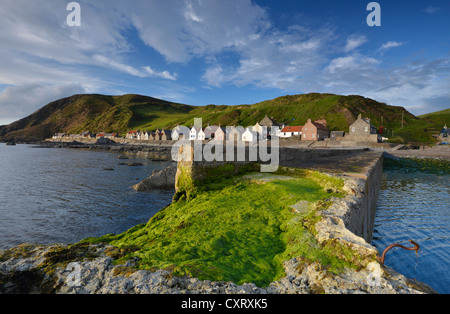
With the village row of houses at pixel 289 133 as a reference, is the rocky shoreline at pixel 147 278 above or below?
below

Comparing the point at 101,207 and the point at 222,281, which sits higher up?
the point at 222,281

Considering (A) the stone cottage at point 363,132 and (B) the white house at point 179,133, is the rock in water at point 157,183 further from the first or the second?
(B) the white house at point 179,133

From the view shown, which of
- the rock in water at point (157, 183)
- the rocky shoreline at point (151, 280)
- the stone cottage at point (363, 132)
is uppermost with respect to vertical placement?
the stone cottage at point (363, 132)

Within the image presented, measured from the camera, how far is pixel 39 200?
1692cm

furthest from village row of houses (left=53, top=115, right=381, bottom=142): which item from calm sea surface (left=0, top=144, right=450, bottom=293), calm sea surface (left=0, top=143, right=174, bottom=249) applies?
calm sea surface (left=0, top=143, right=174, bottom=249)

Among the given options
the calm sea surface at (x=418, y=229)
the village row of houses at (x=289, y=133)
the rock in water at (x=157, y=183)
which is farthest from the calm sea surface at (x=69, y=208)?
the village row of houses at (x=289, y=133)

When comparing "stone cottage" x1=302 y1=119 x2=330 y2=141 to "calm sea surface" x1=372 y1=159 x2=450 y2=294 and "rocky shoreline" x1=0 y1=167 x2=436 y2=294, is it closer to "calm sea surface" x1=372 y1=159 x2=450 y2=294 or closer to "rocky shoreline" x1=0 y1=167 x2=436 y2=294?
"calm sea surface" x1=372 y1=159 x2=450 y2=294

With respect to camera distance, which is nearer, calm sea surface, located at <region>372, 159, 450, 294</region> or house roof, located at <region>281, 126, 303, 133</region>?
calm sea surface, located at <region>372, 159, 450, 294</region>

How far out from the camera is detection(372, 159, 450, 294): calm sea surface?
326 inches

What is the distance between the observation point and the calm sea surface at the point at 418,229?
27.1 ft

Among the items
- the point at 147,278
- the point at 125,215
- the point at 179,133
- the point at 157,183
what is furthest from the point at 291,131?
the point at 147,278

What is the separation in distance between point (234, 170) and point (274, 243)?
241 inches
